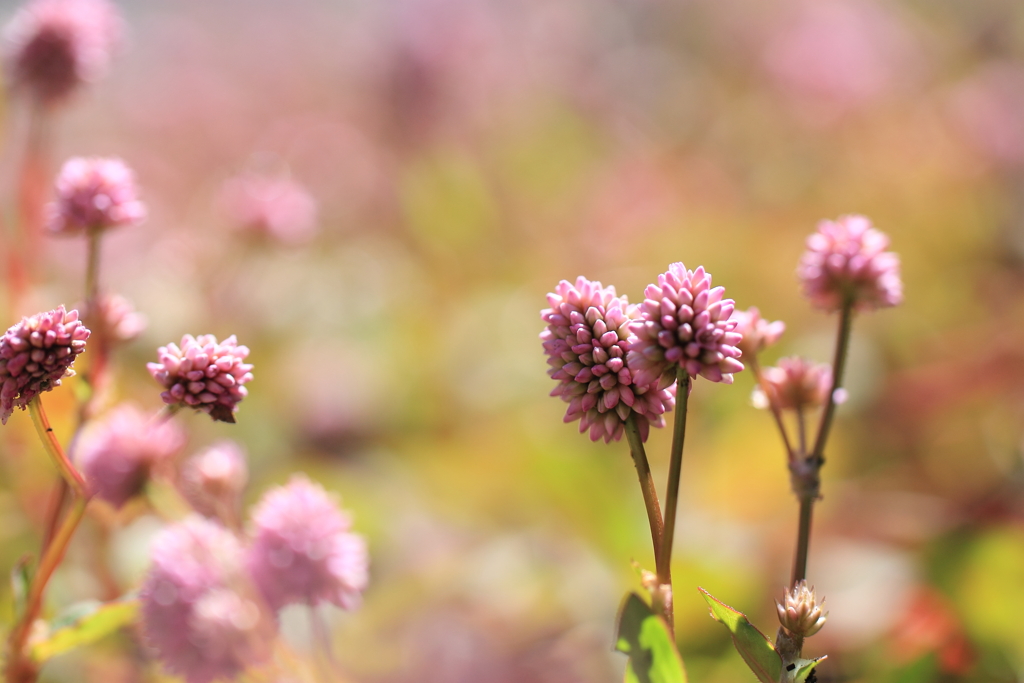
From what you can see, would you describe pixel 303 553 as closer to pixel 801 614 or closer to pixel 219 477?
pixel 219 477

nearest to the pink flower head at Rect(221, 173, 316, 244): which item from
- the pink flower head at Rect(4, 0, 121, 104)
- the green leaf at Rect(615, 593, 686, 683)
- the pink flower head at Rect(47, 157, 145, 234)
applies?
the pink flower head at Rect(4, 0, 121, 104)

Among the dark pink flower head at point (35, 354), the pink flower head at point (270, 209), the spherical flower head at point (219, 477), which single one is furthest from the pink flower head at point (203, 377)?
the pink flower head at point (270, 209)

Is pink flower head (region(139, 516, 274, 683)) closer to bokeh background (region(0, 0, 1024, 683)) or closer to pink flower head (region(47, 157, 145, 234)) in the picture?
bokeh background (region(0, 0, 1024, 683))

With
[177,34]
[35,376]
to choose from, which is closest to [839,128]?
[35,376]

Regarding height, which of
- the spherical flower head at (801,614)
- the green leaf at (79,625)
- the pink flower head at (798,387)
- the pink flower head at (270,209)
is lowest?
the spherical flower head at (801,614)

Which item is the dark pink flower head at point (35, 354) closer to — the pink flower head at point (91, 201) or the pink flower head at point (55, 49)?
the pink flower head at point (91, 201)

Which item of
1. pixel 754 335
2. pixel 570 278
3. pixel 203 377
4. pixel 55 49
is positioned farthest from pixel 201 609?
pixel 570 278
